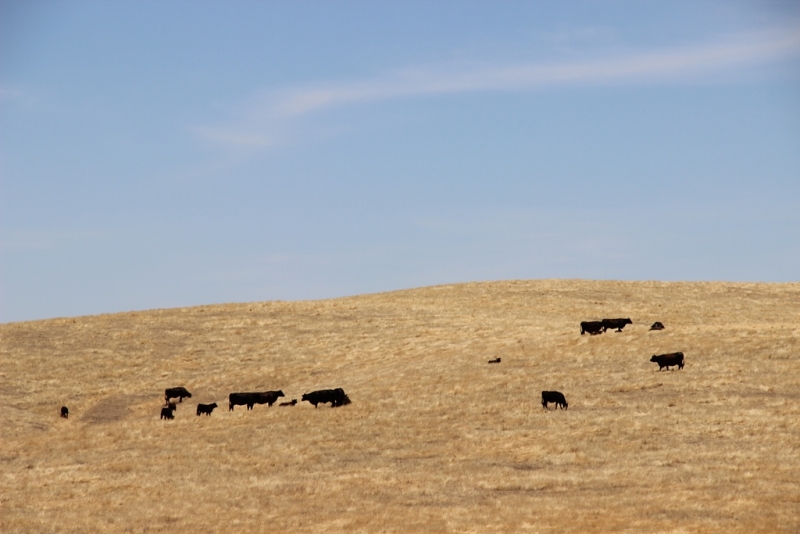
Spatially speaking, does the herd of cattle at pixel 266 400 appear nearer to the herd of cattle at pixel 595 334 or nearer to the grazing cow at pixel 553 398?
the grazing cow at pixel 553 398

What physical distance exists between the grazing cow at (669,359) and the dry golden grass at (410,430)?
49 centimetres

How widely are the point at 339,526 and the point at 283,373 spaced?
2627cm

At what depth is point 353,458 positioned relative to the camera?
2955 centimetres

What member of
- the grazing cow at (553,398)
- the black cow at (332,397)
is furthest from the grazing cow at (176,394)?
the grazing cow at (553,398)

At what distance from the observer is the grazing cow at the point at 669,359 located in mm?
38656

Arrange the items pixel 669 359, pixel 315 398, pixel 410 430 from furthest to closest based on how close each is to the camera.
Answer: pixel 669 359 → pixel 315 398 → pixel 410 430

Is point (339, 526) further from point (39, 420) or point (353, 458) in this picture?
point (39, 420)

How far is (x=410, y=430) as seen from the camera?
107 feet

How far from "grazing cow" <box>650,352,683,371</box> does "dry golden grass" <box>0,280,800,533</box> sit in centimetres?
49

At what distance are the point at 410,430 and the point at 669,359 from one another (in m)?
12.3

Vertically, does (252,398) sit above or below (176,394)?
above

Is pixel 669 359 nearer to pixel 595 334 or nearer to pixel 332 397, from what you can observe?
pixel 595 334

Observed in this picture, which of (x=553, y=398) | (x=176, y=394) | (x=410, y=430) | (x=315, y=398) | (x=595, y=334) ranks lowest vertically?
(x=410, y=430)

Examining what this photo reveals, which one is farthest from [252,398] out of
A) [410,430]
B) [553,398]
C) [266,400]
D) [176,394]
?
[553,398]
